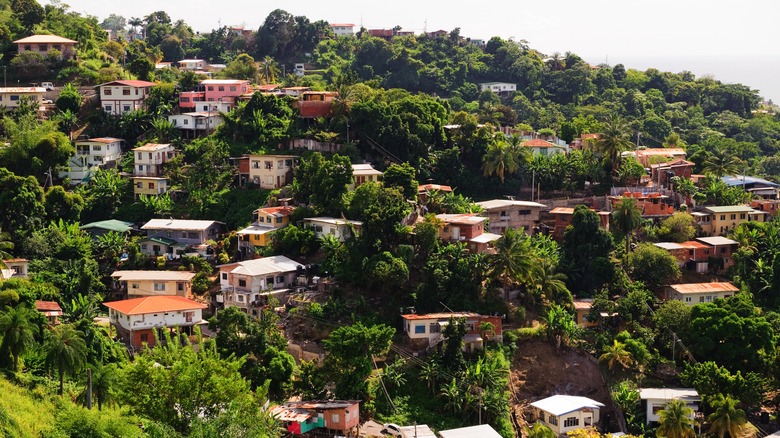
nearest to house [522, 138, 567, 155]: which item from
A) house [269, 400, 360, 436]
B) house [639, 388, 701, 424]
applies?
house [639, 388, 701, 424]

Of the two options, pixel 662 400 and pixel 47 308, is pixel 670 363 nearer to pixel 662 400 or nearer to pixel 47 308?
pixel 662 400

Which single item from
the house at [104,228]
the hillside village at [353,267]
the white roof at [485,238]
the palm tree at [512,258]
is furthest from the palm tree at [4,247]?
the palm tree at [512,258]

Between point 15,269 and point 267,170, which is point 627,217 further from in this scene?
point 15,269

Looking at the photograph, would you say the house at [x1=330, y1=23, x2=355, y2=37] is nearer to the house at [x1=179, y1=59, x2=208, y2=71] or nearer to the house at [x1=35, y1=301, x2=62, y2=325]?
the house at [x1=179, y1=59, x2=208, y2=71]

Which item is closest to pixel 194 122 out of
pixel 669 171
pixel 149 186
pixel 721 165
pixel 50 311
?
pixel 149 186

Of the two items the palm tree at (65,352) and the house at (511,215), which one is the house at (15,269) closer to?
the palm tree at (65,352)

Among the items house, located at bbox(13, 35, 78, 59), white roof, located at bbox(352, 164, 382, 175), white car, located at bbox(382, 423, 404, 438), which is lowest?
white car, located at bbox(382, 423, 404, 438)
